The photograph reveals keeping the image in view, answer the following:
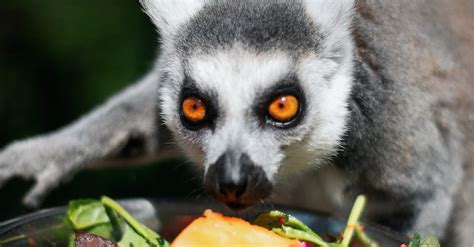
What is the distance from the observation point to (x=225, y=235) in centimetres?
235

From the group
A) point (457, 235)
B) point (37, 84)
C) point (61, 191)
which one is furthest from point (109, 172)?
point (457, 235)

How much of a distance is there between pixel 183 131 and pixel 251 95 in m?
0.39

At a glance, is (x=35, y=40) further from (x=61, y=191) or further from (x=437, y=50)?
(x=437, y=50)

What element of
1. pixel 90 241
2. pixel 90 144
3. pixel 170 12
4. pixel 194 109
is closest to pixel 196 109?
pixel 194 109

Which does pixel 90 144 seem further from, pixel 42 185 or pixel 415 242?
pixel 415 242

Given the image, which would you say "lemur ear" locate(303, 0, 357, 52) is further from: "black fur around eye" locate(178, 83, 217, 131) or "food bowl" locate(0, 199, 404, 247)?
"food bowl" locate(0, 199, 404, 247)

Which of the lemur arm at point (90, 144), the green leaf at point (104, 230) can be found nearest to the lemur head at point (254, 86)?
the green leaf at point (104, 230)

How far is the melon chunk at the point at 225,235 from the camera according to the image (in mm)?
2301

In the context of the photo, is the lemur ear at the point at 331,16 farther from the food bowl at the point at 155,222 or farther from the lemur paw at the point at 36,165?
the lemur paw at the point at 36,165

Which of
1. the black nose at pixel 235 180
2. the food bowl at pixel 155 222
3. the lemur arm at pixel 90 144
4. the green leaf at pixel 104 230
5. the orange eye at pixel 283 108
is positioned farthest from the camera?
the lemur arm at pixel 90 144

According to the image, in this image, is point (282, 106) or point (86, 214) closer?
point (86, 214)

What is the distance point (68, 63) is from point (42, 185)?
8.72 feet

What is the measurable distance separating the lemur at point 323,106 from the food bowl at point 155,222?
0.18 metres

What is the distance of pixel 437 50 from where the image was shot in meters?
3.62
